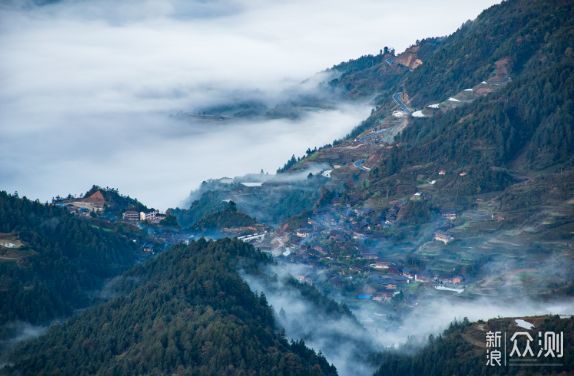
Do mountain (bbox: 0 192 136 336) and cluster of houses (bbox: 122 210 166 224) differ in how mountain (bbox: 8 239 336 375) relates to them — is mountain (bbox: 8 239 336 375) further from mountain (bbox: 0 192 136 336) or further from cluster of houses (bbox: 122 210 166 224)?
cluster of houses (bbox: 122 210 166 224)

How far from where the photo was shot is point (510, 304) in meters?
134

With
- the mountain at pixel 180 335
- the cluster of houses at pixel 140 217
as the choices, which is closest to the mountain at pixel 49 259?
the mountain at pixel 180 335

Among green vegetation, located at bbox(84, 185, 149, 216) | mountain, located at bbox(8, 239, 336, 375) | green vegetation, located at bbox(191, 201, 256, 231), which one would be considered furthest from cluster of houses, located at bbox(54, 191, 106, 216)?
mountain, located at bbox(8, 239, 336, 375)

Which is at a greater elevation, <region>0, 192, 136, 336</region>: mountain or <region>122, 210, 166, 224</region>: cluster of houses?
<region>122, 210, 166, 224</region>: cluster of houses

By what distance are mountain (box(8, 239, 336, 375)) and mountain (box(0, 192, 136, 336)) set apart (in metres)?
4.81

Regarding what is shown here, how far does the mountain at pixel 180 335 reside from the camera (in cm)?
11050

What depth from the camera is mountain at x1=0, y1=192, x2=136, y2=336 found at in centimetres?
12631

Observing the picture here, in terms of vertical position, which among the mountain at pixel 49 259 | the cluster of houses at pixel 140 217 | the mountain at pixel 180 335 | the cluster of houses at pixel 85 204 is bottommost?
the mountain at pixel 180 335

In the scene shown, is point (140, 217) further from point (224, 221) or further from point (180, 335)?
point (180, 335)

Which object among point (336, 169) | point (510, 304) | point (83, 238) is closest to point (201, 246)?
point (83, 238)

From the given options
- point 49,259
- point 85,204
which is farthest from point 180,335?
point 85,204

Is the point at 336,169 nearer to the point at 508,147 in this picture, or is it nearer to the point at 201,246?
the point at 508,147

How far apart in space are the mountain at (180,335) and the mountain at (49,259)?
4.81 meters

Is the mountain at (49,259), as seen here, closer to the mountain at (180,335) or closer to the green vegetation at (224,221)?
the mountain at (180,335)
